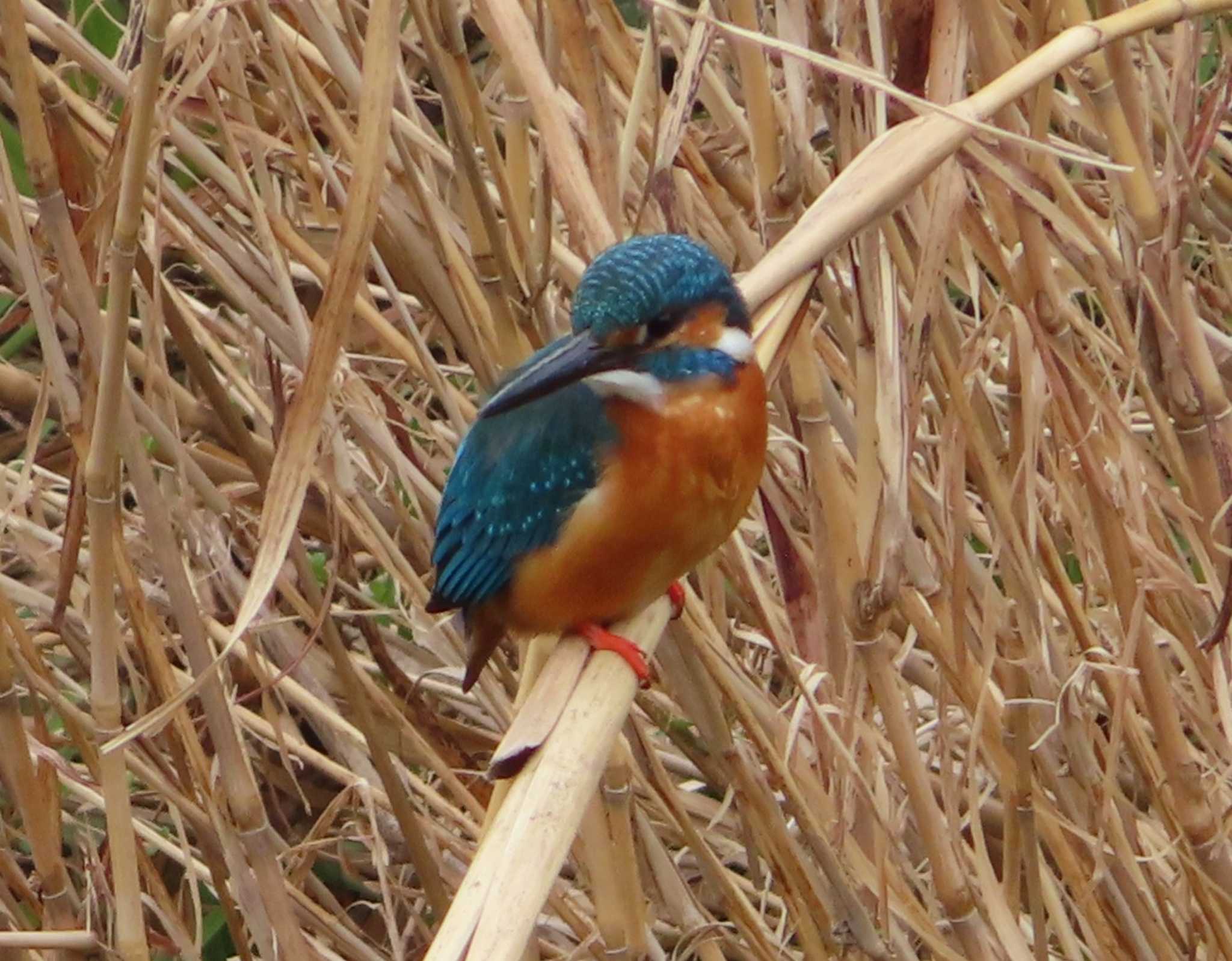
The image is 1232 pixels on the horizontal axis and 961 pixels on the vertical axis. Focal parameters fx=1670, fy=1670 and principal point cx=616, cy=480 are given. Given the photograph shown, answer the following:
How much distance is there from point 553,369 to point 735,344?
8.0 inches

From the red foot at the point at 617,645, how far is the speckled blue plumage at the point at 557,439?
0.56 ft

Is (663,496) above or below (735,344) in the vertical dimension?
below

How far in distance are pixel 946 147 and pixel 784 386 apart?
0.54 meters

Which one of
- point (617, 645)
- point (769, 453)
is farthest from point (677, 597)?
point (769, 453)

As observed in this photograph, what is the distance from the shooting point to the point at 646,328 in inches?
53.2

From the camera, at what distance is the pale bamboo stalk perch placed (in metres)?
0.79

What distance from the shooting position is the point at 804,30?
1.32 m

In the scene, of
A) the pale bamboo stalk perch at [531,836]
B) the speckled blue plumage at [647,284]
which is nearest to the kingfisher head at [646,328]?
the speckled blue plumage at [647,284]

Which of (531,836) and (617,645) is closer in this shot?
(531,836)

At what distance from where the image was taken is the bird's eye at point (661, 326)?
135 centimetres

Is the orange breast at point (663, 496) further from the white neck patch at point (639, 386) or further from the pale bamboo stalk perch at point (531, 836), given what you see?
the pale bamboo stalk perch at point (531, 836)

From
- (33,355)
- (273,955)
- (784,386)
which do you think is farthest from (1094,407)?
(33,355)

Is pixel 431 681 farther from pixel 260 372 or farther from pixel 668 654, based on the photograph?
pixel 668 654

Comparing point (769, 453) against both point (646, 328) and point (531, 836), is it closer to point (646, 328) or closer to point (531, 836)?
point (646, 328)
